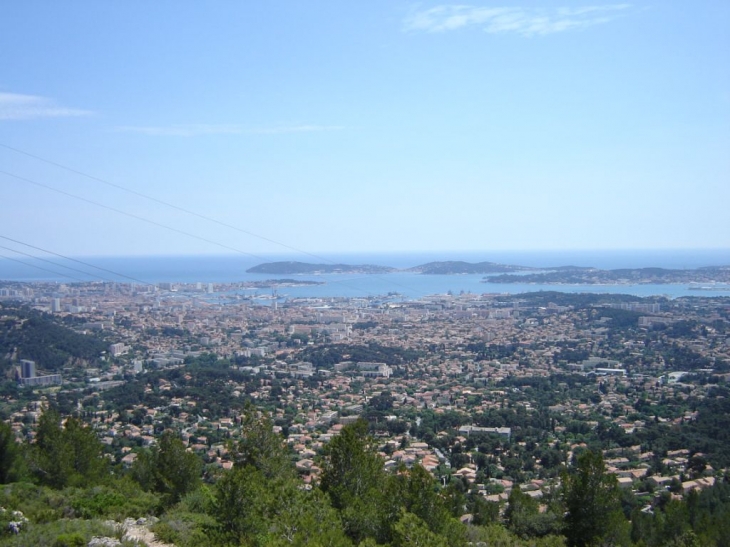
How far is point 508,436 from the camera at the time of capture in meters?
15.0

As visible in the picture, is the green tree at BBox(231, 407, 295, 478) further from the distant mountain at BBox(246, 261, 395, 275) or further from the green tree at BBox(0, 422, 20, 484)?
the distant mountain at BBox(246, 261, 395, 275)

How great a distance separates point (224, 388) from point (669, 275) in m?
49.5

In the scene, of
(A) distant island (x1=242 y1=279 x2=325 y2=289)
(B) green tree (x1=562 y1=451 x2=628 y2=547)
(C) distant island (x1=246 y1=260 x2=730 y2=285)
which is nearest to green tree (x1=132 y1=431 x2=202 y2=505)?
(B) green tree (x1=562 y1=451 x2=628 y2=547)

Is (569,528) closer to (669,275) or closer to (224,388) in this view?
(224,388)

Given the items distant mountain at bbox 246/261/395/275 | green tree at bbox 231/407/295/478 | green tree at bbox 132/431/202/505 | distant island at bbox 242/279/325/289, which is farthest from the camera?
distant mountain at bbox 246/261/395/275

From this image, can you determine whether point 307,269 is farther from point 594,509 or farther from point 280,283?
point 594,509

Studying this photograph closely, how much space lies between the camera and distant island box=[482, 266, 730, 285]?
177 feet

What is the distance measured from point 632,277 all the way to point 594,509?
5280 centimetres

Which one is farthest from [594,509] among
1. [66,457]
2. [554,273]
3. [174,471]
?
[554,273]

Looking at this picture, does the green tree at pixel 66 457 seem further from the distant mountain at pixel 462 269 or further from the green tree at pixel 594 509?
the distant mountain at pixel 462 269

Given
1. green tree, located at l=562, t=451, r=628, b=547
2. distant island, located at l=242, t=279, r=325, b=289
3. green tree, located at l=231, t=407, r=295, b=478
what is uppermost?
distant island, located at l=242, t=279, r=325, b=289

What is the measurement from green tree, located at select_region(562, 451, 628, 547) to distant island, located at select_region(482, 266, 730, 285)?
50855mm

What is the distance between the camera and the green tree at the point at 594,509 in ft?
23.8

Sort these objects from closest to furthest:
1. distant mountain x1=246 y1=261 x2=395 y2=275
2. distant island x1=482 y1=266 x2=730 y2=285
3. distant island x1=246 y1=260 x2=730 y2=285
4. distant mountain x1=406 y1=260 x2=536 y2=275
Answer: distant island x1=482 y1=266 x2=730 y2=285
distant island x1=246 y1=260 x2=730 y2=285
distant mountain x1=246 y1=261 x2=395 y2=275
distant mountain x1=406 y1=260 x2=536 y2=275
